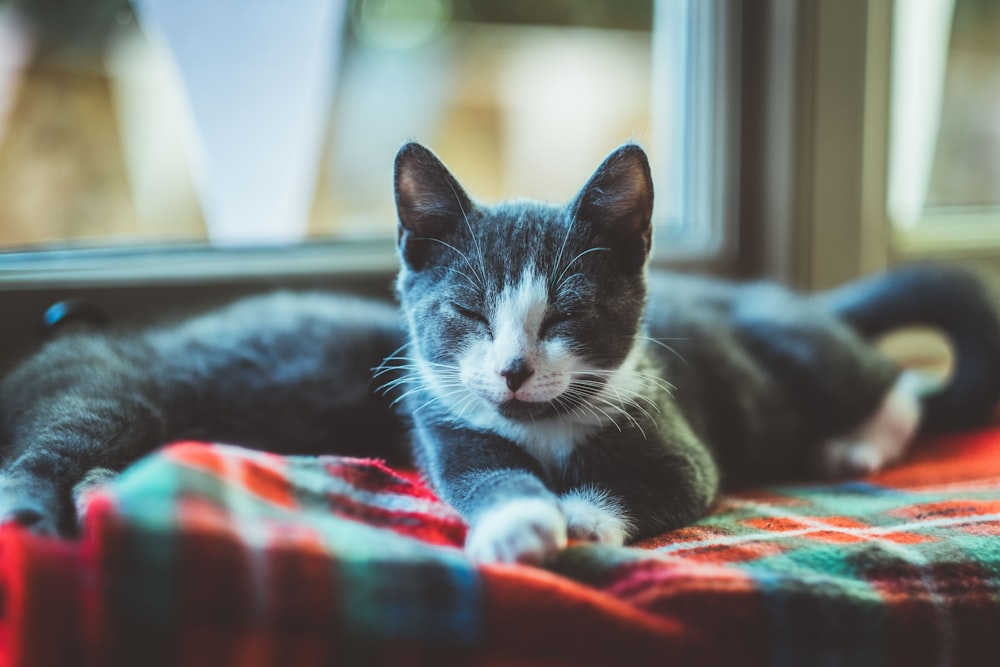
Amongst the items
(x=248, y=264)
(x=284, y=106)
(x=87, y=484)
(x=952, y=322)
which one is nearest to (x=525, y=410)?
(x=87, y=484)

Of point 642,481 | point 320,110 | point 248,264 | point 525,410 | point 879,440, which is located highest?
point 320,110

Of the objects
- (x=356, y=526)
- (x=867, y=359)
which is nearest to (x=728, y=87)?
(x=867, y=359)

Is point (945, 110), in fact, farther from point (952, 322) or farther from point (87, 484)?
point (87, 484)

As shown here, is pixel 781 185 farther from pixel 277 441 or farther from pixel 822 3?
pixel 277 441

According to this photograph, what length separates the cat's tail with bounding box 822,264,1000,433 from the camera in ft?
5.52

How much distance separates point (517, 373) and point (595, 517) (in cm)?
20

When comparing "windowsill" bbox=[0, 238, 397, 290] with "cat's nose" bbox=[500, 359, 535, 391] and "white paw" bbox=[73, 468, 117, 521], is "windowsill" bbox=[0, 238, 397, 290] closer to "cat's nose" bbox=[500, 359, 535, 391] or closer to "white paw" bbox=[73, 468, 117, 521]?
"white paw" bbox=[73, 468, 117, 521]

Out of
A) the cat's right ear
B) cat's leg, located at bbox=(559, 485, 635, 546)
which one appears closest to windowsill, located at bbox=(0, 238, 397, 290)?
the cat's right ear

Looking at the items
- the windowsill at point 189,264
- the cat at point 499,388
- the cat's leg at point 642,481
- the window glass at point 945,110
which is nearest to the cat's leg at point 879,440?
the cat at point 499,388

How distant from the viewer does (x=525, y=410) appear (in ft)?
3.51

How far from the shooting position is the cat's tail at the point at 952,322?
168cm

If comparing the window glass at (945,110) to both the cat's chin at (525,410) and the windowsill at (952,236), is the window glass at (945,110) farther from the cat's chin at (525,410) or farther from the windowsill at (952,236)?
the cat's chin at (525,410)

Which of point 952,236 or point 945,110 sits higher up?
point 945,110

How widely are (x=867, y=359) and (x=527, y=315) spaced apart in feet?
2.86
